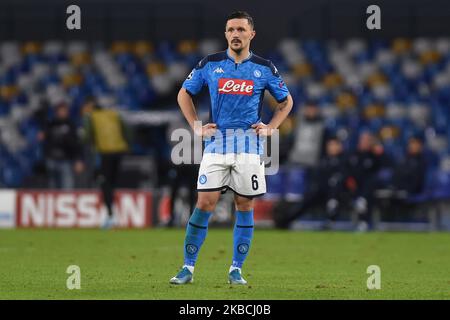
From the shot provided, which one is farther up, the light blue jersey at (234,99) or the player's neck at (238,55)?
the player's neck at (238,55)

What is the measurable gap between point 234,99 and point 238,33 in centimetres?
56

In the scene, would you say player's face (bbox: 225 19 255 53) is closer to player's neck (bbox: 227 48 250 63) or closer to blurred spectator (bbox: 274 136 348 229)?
player's neck (bbox: 227 48 250 63)

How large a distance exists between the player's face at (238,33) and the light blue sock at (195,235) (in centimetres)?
144

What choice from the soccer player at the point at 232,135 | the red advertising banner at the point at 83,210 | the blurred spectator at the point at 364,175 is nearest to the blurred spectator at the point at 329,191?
the blurred spectator at the point at 364,175

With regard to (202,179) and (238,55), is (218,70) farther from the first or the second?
(202,179)

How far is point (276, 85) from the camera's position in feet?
29.8

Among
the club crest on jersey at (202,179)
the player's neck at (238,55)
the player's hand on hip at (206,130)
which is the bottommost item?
the club crest on jersey at (202,179)

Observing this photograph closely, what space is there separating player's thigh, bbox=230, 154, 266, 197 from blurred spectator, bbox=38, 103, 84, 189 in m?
11.4

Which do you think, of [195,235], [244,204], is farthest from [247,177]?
[195,235]

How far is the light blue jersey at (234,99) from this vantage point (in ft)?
29.1

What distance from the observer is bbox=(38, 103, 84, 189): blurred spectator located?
20.1m

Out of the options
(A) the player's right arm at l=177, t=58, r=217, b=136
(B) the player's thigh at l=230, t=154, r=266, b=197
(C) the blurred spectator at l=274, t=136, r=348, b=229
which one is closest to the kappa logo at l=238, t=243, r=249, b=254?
(B) the player's thigh at l=230, t=154, r=266, b=197

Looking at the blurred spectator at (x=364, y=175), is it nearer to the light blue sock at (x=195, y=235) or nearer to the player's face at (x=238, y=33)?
the light blue sock at (x=195, y=235)
